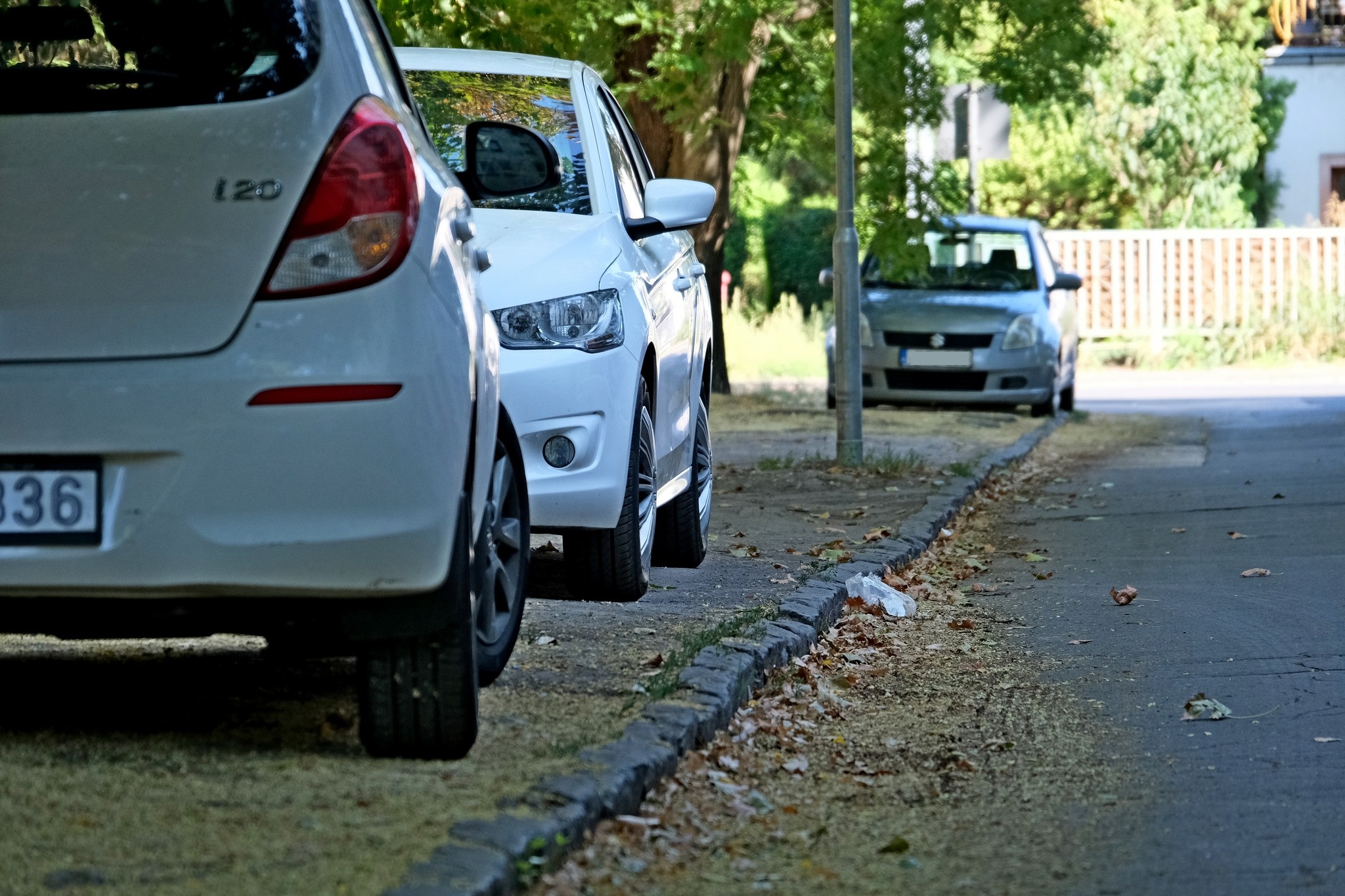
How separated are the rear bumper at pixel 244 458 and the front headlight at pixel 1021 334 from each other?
14572mm

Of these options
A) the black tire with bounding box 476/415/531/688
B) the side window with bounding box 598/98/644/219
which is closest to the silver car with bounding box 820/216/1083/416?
the side window with bounding box 598/98/644/219

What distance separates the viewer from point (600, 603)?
22.5ft

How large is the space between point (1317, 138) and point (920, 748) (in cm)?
3329

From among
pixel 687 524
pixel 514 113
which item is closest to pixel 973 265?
pixel 687 524

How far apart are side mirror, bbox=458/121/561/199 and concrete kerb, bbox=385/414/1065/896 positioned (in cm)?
163

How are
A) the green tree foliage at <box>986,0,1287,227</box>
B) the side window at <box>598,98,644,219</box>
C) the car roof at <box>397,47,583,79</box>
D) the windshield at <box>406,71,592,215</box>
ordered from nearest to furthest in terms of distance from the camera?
the windshield at <box>406,71,592,215</box>, the side window at <box>598,98,644,219</box>, the car roof at <box>397,47,583,79</box>, the green tree foliage at <box>986,0,1287,227</box>

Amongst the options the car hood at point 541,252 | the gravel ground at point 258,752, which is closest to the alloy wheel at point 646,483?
the gravel ground at point 258,752

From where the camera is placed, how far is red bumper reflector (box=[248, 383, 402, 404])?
3.80 m

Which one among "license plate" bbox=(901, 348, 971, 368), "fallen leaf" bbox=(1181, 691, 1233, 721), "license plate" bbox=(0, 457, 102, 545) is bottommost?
"license plate" bbox=(901, 348, 971, 368)

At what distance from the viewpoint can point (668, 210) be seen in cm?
690

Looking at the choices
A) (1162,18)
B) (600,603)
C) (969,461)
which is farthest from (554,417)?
(1162,18)

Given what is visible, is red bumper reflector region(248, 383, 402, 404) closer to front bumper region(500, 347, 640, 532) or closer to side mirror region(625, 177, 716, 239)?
front bumper region(500, 347, 640, 532)

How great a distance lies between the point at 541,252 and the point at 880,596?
219 cm

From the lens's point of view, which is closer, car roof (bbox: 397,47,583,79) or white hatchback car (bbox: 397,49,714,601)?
white hatchback car (bbox: 397,49,714,601)
